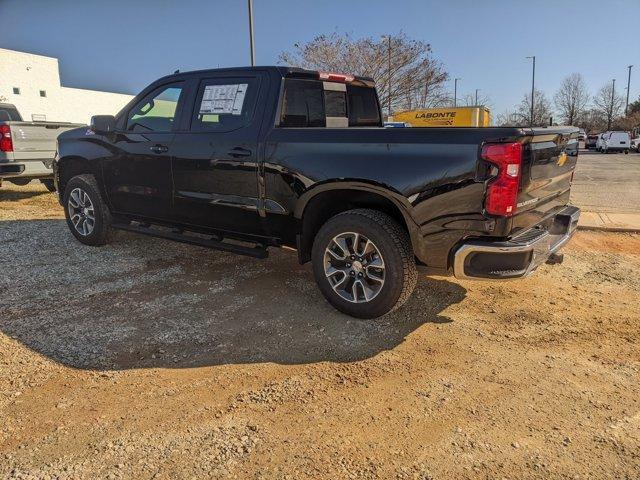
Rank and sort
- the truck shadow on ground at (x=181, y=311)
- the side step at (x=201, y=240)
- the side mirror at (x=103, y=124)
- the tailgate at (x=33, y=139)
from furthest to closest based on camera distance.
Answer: the tailgate at (x=33, y=139) < the side mirror at (x=103, y=124) < the side step at (x=201, y=240) < the truck shadow on ground at (x=181, y=311)

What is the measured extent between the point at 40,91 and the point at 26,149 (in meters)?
30.9

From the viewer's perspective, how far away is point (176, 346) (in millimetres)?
3578

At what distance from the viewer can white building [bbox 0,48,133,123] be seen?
106 ft

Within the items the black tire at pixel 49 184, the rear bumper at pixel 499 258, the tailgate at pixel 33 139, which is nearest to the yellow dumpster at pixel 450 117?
the black tire at pixel 49 184

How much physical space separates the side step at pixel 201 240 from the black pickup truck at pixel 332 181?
0.07 feet

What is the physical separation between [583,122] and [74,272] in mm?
78236

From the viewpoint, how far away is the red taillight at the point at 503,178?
3.19 metres

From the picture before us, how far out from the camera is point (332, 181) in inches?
152

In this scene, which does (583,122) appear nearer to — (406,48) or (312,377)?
(406,48)

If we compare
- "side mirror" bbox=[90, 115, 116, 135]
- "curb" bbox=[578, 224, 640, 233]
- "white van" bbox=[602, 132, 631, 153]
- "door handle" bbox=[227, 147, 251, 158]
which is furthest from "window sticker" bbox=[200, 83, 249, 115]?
"white van" bbox=[602, 132, 631, 153]

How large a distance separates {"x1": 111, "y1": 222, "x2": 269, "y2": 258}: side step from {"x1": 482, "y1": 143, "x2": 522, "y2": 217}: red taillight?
2084 mm

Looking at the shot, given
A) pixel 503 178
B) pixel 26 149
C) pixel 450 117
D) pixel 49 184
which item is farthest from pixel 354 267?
pixel 450 117

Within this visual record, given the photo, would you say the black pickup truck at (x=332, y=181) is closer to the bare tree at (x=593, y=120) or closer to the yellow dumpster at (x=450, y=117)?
the yellow dumpster at (x=450, y=117)

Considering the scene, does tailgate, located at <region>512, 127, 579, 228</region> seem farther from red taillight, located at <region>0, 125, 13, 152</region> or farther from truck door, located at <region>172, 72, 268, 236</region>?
red taillight, located at <region>0, 125, 13, 152</region>
